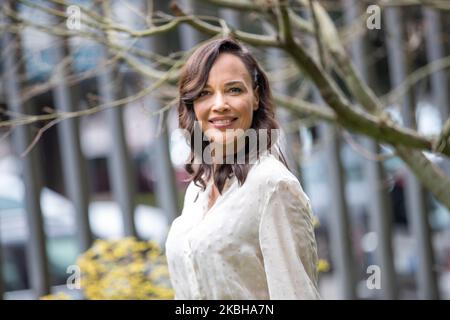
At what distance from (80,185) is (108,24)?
8.13 feet

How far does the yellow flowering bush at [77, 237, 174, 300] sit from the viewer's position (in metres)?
4.51

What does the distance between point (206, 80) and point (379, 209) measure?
507 centimetres

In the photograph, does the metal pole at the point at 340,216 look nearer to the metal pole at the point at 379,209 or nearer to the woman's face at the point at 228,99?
the metal pole at the point at 379,209

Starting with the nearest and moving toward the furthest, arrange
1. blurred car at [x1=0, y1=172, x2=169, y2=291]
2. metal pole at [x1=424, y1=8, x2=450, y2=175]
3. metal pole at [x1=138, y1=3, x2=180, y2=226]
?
metal pole at [x1=138, y1=3, x2=180, y2=226], blurred car at [x1=0, y1=172, x2=169, y2=291], metal pole at [x1=424, y1=8, x2=450, y2=175]

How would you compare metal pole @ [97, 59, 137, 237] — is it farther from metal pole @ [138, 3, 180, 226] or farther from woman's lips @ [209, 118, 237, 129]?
woman's lips @ [209, 118, 237, 129]

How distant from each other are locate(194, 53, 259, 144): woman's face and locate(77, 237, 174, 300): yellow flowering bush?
8.04 ft

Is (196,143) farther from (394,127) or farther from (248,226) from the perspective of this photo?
(394,127)

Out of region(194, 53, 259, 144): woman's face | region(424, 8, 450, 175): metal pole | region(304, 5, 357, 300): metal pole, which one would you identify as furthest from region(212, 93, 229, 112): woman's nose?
region(424, 8, 450, 175): metal pole

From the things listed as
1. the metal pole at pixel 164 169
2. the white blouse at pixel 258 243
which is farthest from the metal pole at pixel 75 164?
the white blouse at pixel 258 243

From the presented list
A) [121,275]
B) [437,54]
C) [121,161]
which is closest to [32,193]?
[121,161]

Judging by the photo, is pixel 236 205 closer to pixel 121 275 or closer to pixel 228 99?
pixel 228 99

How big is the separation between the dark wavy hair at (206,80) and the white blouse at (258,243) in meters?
0.03

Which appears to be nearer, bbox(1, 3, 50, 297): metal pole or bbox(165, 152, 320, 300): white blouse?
bbox(165, 152, 320, 300): white blouse

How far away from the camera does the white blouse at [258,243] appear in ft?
6.41
